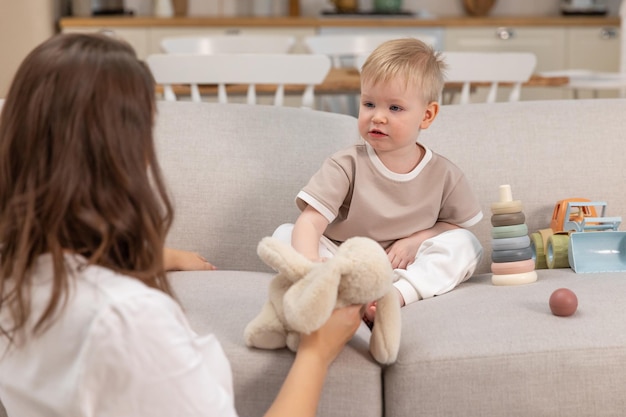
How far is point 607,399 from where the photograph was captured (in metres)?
1.64

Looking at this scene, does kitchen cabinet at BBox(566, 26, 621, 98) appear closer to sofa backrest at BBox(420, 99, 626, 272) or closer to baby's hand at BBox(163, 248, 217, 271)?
sofa backrest at BBox(420, 99, 626, 272)

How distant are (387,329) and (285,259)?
20 cm

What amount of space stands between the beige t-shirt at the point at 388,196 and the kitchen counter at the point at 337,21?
3404mm

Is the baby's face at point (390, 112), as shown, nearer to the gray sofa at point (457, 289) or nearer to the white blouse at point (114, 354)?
the gray sofa at point (457, 289)

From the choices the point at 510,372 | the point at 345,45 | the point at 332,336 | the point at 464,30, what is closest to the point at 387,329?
the point at 332,336

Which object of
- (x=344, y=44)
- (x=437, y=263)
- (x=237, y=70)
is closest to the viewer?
(x=437, y=263)

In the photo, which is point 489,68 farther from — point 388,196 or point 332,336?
point 332,336

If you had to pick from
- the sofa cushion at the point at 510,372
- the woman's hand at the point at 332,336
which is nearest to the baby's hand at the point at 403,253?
the sofa cushion at the point at 510,372

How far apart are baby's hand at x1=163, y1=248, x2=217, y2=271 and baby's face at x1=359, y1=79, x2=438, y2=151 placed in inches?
17.4

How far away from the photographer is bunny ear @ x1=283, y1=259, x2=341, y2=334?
1432 millimetres

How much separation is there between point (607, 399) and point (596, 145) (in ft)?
2.72

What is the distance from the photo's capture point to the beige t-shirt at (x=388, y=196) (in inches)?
81.7

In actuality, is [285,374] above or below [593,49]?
below

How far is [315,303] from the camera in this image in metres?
1.43
